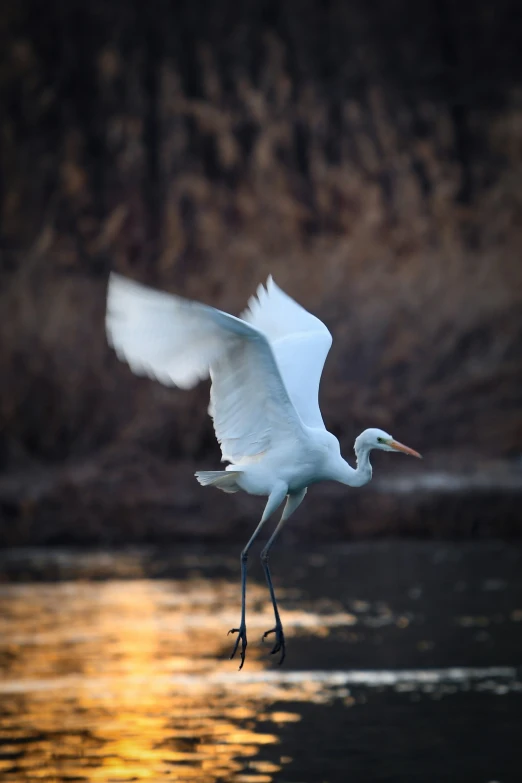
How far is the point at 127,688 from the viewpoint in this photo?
19.8 metres

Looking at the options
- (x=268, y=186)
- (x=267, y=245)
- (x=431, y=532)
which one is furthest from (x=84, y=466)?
(x=268, y=186)

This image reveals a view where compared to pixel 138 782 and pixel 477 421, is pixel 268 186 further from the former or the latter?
pixel 138 782

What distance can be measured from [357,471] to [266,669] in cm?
909

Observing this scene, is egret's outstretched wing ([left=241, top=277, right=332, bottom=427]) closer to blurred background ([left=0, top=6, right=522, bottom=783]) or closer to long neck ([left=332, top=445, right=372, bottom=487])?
long neck ([left=332, top=445, right=372, bottom=487])

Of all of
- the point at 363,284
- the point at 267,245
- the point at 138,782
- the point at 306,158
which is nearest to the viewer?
the point at 138,782

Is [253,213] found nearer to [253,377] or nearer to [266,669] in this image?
[266,669]

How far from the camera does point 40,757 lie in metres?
16.7

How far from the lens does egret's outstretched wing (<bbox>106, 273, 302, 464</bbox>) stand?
11070mm

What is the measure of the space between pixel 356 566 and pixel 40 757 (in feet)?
33.1

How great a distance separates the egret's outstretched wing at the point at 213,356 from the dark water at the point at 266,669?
177 inches

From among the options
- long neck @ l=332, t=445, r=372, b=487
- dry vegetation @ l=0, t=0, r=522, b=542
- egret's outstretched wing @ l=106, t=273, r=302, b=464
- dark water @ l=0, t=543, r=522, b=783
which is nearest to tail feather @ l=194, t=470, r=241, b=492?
egret's outstretched wing @ l=106, t=273, r=302, b=464

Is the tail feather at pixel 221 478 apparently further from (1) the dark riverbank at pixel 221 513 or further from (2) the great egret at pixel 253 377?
(1) the dark riverbank at pixel 221 513

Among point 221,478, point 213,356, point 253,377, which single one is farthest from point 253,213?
point 213,356

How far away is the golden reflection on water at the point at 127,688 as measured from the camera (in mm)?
16438
